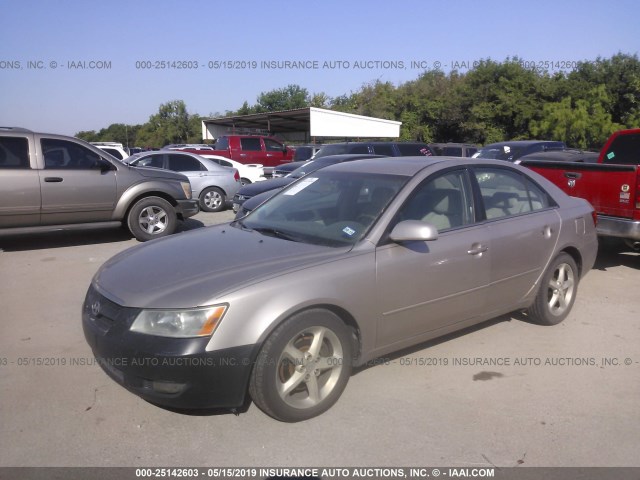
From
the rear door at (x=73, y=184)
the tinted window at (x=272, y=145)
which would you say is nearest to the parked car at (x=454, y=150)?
the tinted window at (x=272, y=145)

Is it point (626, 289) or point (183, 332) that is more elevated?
point (183, 332)

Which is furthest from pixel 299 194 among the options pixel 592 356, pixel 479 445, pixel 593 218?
pixel 593 218

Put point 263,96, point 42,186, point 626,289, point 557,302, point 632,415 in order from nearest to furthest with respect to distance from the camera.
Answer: point 632,415
point 557,302
point 626,289
point 42,186
point 263,96

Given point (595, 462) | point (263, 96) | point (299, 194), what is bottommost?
point (595, 462)

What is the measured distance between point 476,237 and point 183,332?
2.32 metres


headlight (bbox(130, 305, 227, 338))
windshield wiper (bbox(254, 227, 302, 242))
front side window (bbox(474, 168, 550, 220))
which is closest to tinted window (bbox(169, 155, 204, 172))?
windshield wiper (bbox(254, 227, 302, 242))

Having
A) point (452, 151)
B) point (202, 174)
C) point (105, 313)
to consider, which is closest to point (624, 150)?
point (105, 313)

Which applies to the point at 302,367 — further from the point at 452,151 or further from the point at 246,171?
the point at 452,151

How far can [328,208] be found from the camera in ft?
13.9

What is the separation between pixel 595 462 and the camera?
3016 millimetres

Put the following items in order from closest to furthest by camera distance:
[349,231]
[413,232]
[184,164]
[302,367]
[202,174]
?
[302,367]
[413,232]
[349,231]
[202,174]
[184,164]

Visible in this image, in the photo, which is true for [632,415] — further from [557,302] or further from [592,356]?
[557,302]

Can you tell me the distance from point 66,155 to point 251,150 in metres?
12.8

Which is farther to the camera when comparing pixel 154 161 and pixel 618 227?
pixel 154 161
